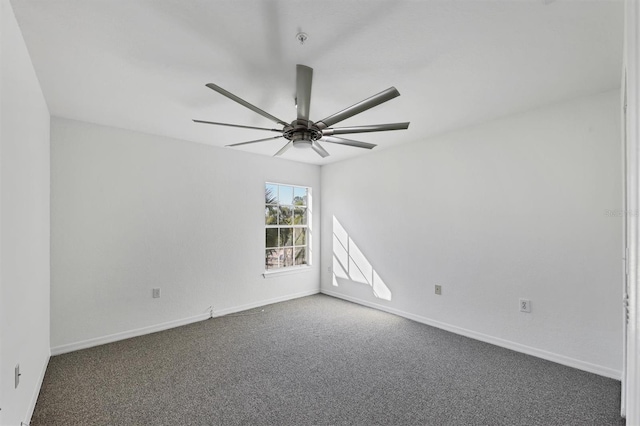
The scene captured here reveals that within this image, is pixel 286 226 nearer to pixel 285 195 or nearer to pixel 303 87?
pixel 285 195

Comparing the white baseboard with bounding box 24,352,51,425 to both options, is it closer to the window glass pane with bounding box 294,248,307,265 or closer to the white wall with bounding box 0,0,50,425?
the white wall with bounding box 0,0,50,425

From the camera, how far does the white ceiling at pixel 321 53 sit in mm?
1609

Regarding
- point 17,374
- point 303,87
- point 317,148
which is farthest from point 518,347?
point 17,374

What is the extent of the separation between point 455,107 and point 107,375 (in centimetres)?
414

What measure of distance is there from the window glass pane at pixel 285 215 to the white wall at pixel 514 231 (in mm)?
1552

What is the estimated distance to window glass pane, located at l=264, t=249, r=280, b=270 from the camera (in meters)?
4.91

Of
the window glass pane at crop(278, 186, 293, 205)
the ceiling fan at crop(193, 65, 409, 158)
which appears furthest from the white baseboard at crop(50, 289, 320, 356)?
the ceiling fan at crop(193, 65, 409, 158)

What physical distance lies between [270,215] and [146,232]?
6.22 ft

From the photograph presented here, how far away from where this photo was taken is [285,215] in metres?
5.18

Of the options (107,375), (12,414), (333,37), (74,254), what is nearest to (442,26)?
(333,37)

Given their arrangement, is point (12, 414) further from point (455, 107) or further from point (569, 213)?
point (569, 213)

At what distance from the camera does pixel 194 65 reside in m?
2.12

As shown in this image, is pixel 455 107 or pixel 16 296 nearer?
pixel 16 296

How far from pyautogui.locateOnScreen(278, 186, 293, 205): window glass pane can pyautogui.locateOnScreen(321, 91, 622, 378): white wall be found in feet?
5.05
